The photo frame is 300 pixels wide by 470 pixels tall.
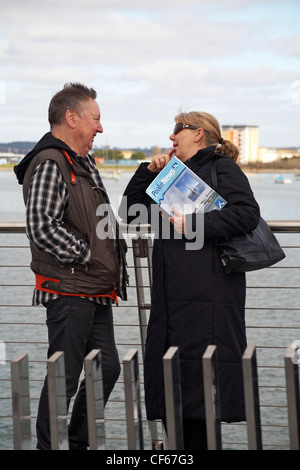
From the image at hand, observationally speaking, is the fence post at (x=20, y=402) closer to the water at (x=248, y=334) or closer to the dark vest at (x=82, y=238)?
the dark vest at (x=82, y=238)

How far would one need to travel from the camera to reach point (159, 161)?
3.06m

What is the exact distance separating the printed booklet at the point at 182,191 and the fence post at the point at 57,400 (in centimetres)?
125

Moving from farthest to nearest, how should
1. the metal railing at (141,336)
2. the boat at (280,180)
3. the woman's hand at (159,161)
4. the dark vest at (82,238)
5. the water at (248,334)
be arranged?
the boat at (280,180) < the water at (248,334) < the metal railing at (141,336) < the woman's hand at (159,161) < the dark vest at (82,238)

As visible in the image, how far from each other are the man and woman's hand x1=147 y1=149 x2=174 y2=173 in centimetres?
25

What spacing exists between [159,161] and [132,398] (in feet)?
5.21

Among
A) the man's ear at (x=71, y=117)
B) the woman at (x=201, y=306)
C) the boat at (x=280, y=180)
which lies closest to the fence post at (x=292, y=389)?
the woman at (x=201, y=306)

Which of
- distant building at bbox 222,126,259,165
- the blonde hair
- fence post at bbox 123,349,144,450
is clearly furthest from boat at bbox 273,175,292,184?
fence post at bbox 123,349,144,450

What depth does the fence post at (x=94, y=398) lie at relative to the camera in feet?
5.24

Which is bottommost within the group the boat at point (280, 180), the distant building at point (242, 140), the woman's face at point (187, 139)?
the woman's face at point (187, 139)

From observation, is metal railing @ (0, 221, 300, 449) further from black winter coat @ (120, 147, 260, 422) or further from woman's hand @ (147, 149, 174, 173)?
woman's hand @ (147, 149, 174, 173)

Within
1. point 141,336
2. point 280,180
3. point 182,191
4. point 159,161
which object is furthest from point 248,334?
point 280,180

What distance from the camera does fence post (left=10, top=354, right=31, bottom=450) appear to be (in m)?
1.58
